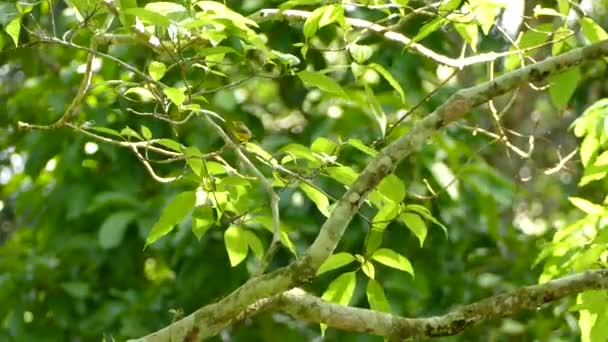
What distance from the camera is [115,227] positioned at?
4.15 meters

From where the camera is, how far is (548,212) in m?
6.64

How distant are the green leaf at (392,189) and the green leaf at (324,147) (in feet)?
0.40

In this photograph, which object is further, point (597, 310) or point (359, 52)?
point (597, 310)

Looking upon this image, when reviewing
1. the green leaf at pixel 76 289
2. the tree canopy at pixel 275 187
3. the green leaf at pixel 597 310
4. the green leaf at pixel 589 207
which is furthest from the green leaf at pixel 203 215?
the green leaf at pixel 76 289

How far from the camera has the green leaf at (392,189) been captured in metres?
2.50

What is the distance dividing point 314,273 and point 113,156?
1.99m

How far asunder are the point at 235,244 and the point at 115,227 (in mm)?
1606

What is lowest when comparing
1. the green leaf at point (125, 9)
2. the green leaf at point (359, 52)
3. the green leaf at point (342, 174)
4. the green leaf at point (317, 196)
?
the green leaf at point (317, 196)

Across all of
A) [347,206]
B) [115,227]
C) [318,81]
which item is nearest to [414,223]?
[347,206]

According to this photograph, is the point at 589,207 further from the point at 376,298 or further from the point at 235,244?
the point at 235,244

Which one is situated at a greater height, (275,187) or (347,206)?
(347,206)

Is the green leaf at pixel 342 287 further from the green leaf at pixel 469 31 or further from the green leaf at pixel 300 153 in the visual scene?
the green leaf at pixel 469 31

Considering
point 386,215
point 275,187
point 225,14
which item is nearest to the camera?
point 225,14

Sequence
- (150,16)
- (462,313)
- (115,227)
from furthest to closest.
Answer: (115,227) < (462,313) < (150,16)
